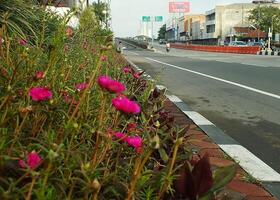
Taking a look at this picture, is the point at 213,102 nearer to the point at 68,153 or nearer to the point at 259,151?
the point at 259,151

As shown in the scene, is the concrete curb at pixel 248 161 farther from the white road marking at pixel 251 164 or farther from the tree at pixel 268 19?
the tree at pixel 268 19

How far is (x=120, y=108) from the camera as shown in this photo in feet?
4.88

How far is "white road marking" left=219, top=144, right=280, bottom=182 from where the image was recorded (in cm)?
347

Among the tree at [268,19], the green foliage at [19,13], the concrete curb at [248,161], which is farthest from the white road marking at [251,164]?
the tree at [268,19]

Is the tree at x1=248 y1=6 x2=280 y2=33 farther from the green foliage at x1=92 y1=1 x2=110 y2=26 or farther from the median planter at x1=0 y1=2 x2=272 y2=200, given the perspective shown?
the median planter at x1=0 y1=2 x2=272 y2=200

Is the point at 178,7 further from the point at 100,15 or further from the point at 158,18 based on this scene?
the point at 100,15

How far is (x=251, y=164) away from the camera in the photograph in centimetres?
383

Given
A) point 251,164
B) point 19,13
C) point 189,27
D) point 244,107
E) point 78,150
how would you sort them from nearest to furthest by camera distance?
point 78,150, point 251,164, point 19,13, point 244,107, point 189,27

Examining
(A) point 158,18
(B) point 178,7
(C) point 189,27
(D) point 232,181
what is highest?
(B) point 178,7

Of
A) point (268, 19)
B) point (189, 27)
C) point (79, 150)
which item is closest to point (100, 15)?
point (79, 150)

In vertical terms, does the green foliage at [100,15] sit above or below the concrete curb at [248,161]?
above

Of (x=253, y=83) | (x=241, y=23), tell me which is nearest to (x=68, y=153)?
(x=253, y=83)

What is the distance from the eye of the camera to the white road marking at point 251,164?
137 inches

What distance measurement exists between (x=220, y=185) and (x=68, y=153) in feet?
2.46
